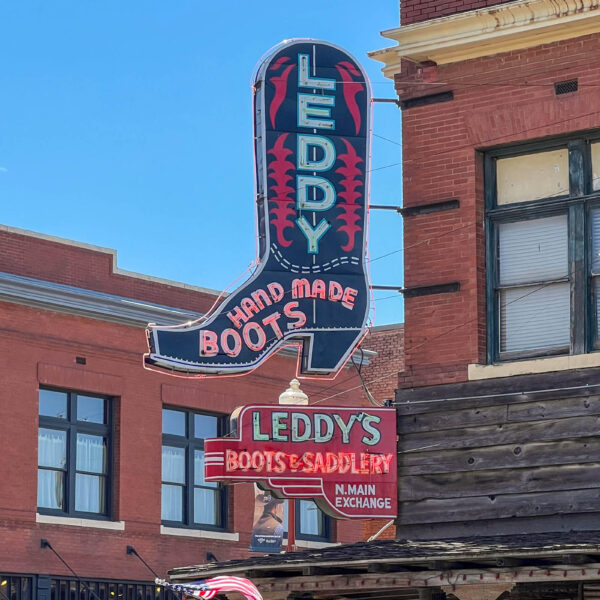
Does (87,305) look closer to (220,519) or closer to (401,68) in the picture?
(220,519)

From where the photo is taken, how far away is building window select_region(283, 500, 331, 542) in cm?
3784

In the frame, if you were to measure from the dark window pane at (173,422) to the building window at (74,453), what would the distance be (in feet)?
5.29

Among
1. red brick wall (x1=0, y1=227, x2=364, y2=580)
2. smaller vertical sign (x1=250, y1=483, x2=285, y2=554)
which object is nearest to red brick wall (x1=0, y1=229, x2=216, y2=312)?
red brick wall (x1=0, y1=227, x2=364, y2=580)

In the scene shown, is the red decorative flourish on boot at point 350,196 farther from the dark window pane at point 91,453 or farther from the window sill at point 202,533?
the window sill at point 202,533

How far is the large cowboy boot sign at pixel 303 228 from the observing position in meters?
17.9

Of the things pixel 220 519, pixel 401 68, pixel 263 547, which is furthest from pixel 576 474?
pixel 220 519

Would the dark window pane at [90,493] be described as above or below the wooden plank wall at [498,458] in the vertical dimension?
above

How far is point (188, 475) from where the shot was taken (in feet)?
117

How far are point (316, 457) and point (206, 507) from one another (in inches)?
741

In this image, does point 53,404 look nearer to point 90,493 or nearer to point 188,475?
point 90,493

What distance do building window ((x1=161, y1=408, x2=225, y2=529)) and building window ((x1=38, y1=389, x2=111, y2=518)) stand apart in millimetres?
1652

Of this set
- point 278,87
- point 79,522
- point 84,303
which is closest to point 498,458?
point 278,87

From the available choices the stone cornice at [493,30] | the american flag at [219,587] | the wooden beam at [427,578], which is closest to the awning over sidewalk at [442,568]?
the wooden beam at [427,578]

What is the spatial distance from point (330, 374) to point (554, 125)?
11.7ft
